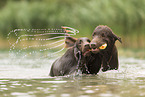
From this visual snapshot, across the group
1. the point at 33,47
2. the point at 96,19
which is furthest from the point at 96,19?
the point at 33,47

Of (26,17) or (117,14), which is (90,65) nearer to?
(117,14)

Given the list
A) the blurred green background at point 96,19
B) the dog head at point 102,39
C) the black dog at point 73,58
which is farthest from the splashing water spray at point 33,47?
the dog head at point 102,39

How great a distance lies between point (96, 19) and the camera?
3691 cm

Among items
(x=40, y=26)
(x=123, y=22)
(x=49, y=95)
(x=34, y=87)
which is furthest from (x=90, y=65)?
(x=40, y=26)

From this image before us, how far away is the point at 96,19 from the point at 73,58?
1047 inches

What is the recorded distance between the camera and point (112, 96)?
710 centimetres

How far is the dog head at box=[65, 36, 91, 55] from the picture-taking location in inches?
384

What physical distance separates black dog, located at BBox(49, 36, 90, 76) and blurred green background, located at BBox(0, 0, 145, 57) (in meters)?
18.7

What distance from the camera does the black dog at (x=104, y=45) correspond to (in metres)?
9.85

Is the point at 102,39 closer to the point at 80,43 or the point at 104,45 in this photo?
the point at 104,45

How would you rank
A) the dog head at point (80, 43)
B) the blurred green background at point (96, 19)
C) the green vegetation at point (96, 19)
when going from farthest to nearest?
the green vegetation at point (96, 19), the blurred green background at point (96, 19), the dog head at point (80, 43)

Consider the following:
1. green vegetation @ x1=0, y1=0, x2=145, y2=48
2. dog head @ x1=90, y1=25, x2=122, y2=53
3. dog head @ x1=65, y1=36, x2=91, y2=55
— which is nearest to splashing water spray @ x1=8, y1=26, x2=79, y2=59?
green vegetation @ x1=0, y1=0, x2=145, y2=48

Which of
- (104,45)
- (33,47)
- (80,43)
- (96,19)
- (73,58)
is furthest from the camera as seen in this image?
(96,19)

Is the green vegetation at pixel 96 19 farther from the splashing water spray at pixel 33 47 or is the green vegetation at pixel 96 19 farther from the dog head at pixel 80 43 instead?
the dog head at pixel 80 43
